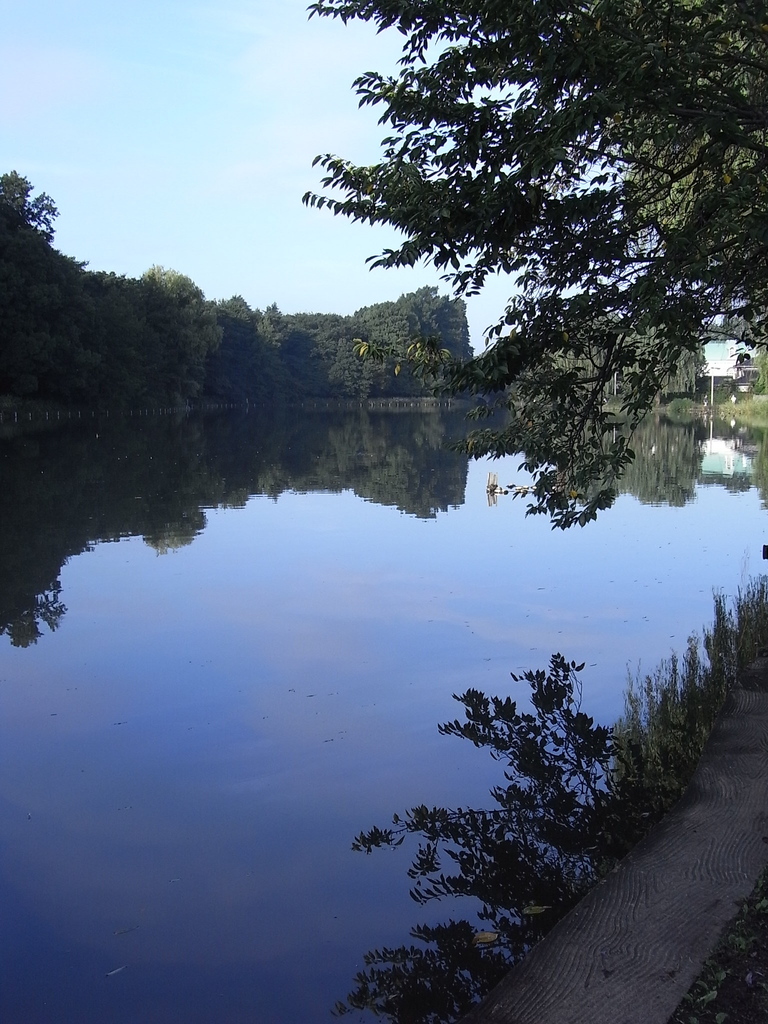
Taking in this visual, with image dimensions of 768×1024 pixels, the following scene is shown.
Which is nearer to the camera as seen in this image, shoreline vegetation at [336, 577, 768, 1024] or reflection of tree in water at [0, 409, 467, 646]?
shoreline vegetation at [336, 577, 768, 1024]

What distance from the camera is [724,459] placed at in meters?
39.4

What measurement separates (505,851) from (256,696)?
3930 mm

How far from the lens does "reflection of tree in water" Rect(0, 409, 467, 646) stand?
17391 mm

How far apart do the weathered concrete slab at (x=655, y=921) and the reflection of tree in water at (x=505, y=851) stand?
19.6 inches

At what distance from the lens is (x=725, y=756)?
24.5 ft

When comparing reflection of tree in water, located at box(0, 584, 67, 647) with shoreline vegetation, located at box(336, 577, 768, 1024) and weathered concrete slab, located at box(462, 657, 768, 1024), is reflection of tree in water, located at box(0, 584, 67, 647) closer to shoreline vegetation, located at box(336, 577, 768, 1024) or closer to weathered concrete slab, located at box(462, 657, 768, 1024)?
shoreline vegetation, located at box(336, 577, 768, 1024)

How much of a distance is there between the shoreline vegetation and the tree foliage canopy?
216 centimetres

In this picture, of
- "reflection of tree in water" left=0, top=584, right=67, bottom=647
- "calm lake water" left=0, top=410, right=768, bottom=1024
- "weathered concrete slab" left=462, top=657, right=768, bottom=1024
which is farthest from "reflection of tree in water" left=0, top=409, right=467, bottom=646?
"weathered concrete slab" left=462, top=657, right=768, bottom=1024

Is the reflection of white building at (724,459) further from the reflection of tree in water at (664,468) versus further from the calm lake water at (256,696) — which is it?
the calm lake water at (256,696)

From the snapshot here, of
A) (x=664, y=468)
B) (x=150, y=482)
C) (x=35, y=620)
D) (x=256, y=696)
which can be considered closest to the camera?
(x=256, y=696)

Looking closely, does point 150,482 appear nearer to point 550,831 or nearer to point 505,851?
point 550,831

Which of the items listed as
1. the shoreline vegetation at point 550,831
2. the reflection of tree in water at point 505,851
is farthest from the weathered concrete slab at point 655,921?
the reflection of tree in water at point 505,851

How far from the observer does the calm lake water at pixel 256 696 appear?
586 cm

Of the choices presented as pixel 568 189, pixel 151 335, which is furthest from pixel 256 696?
pixel 151 335
